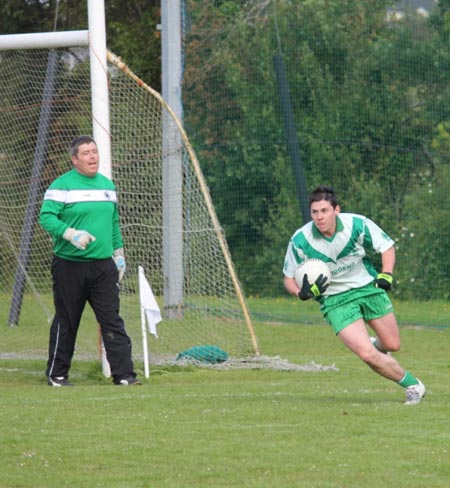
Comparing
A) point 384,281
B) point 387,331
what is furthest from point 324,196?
point 387,331

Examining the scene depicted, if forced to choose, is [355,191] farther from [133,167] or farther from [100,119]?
[100,119]

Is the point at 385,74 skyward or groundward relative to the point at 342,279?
skyward

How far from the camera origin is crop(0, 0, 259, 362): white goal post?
12.5 meters

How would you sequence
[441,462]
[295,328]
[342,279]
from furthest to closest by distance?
[295,328]
[342,279]
[441,462]

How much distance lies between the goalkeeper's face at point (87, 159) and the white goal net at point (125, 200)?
1612 millimetres

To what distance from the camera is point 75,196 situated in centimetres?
1032

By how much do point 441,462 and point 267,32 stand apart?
1602 cm

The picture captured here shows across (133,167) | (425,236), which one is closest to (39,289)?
(133,167)

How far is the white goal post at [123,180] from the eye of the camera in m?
12.5

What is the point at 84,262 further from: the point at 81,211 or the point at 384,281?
the point at 384,281

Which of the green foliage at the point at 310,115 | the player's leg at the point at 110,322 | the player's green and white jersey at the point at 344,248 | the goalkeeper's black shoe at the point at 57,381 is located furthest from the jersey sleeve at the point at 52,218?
the green foliage at the point at 310,115

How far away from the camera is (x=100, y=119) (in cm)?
1120

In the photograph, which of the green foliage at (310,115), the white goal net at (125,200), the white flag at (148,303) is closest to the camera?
the white flag at (148,303)

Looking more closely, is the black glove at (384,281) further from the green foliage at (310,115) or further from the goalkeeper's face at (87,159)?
the green foliage at (310,115)
